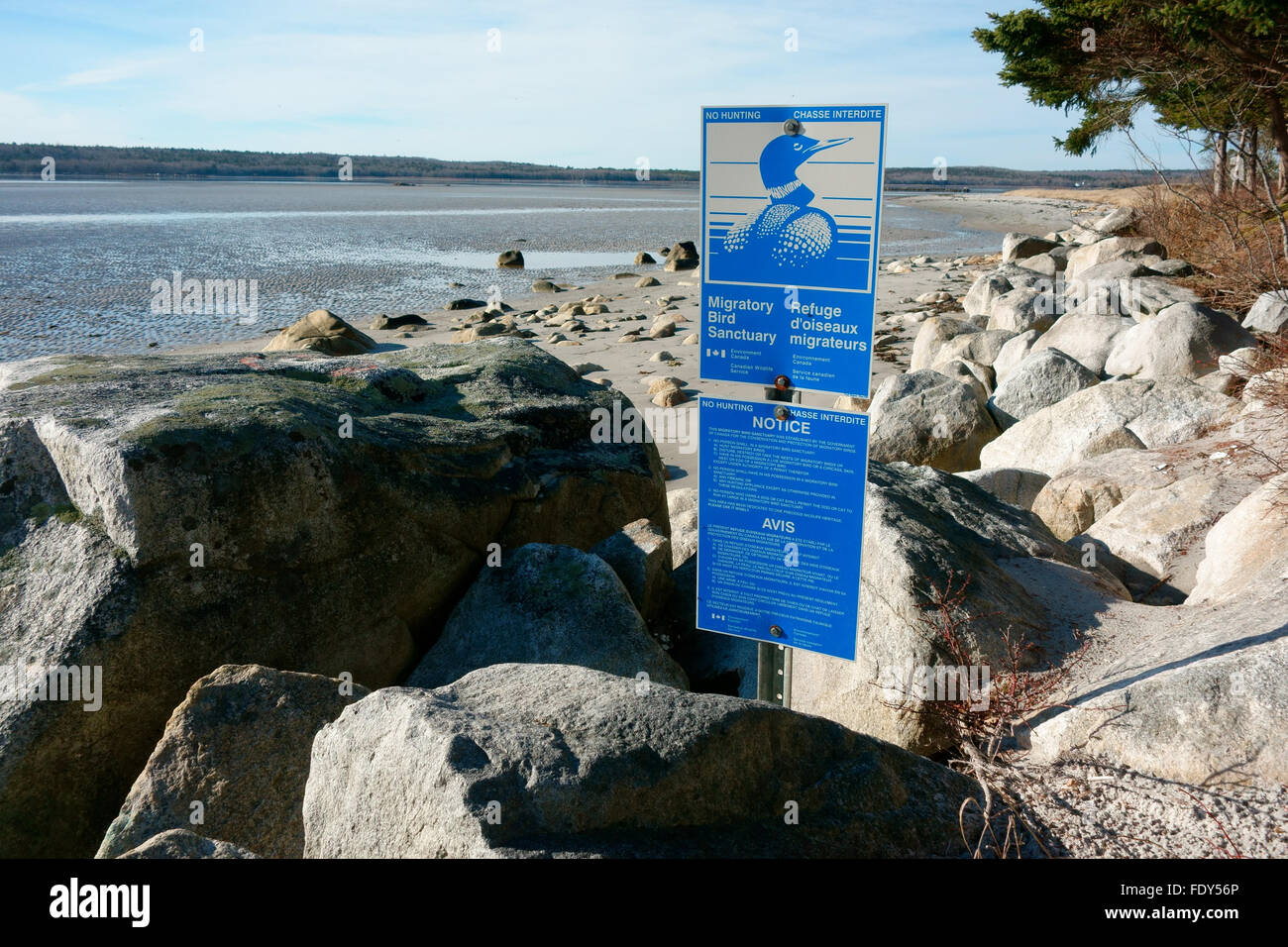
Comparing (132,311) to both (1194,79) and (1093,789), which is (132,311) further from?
(1093,789)

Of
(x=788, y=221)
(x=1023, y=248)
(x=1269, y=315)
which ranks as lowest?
(x=1269, y=315)

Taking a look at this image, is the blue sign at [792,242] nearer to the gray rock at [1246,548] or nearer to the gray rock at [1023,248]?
the gray rock at [1246,548]

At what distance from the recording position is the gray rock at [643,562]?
488cm

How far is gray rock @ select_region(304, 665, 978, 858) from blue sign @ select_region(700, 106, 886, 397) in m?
1.26

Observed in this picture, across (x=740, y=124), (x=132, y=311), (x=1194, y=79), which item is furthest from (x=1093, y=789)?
(x=132, y=311)

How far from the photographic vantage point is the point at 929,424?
8.77m

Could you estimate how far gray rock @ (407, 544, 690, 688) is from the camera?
167 inches

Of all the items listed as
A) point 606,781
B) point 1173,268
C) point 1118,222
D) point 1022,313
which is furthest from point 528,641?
point 1118,222

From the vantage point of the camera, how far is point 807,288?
3391mm

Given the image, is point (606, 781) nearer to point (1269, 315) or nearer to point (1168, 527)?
point (1168, 527)

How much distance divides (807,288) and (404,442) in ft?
7.33

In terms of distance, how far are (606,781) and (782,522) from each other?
4.29 ft

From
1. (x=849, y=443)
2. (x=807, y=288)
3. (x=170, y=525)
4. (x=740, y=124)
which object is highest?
(x=740, y=124)

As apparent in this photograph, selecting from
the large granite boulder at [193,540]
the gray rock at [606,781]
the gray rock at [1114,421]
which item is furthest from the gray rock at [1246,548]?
the large granite boulder at [193,540]
